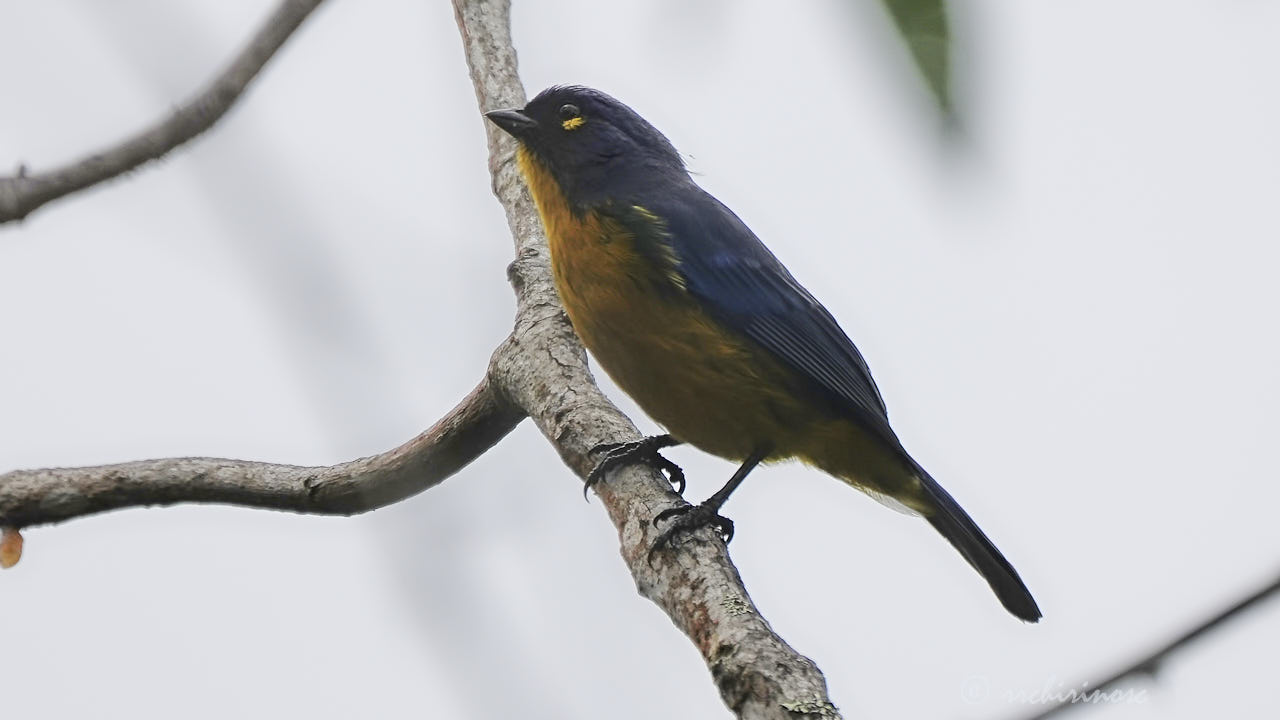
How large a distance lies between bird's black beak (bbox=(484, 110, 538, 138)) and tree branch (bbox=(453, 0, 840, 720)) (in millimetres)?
254

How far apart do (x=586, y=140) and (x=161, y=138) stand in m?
2.87

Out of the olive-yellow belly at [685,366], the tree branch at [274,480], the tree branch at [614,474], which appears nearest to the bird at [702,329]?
the olive-yellow belly at [685,366]

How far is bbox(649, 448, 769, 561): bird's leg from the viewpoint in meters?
3.24

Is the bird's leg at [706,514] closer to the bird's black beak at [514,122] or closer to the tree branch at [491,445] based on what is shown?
the tree branch at [491,445]

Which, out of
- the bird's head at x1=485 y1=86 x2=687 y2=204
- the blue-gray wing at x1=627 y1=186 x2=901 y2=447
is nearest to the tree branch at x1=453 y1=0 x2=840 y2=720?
the bird's head at x1=485 y1=86 x2=687 y2=204

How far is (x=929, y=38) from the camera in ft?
3.10

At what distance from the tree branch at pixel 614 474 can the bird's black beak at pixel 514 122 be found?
25cm

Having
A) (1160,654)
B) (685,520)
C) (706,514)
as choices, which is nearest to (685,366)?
(706,514)

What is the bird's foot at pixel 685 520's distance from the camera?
3.22 metres

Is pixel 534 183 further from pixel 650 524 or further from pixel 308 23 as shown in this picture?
pixel 308 23

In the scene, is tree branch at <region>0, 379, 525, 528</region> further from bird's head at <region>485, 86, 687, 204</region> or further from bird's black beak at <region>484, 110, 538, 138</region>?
bird's black beak at <region>484, 110, 538, 138</region>

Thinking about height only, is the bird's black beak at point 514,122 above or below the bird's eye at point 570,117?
above

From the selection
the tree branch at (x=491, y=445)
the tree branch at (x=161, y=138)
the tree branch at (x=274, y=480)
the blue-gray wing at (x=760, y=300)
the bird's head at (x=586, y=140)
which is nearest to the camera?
the tree branch at (x=161, y=138)

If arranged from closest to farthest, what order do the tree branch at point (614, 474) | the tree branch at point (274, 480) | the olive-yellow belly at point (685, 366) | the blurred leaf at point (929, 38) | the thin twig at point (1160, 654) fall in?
the blurred leaf at point (929, 38) → the thin twig at point (1160, 654) → the tree branch at point (614, 474) → the tree branch at point (274, 480) → the olive-yellow belly at point (685, 366)
